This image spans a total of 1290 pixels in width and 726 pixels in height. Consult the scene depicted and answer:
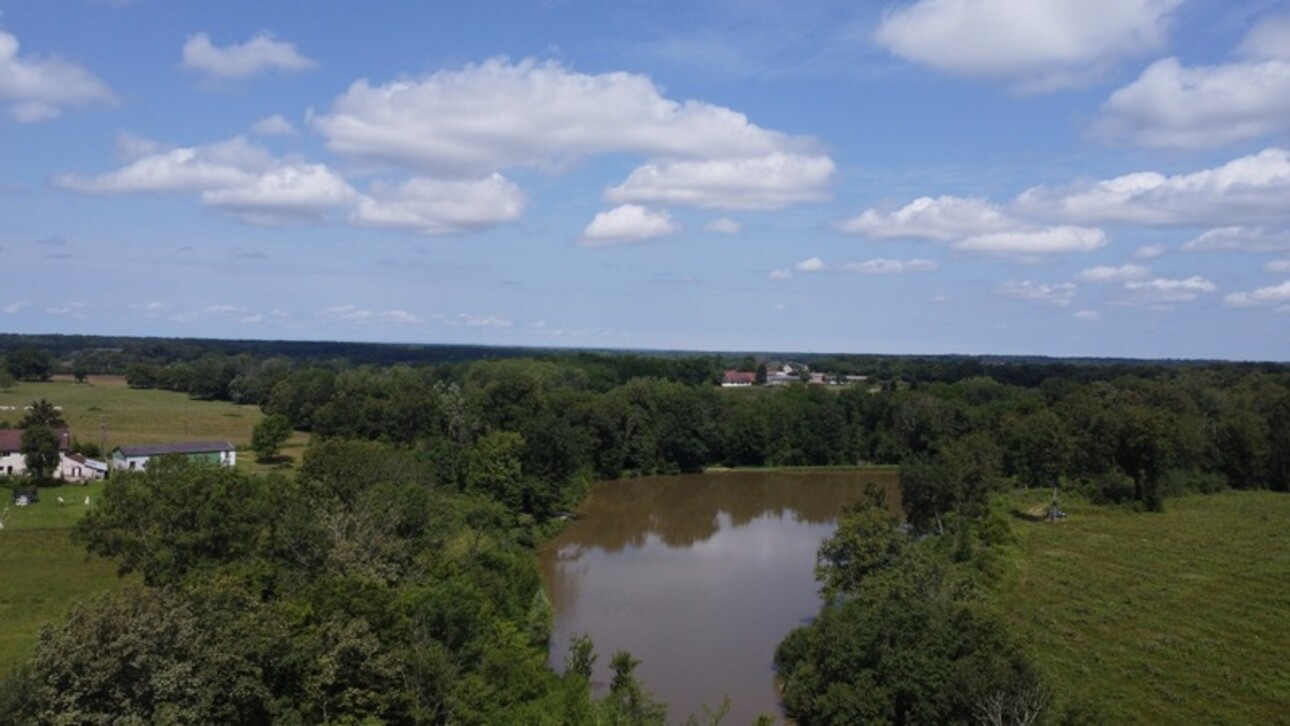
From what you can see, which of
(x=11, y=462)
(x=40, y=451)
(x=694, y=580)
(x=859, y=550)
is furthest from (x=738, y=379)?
(x=859, y=550)

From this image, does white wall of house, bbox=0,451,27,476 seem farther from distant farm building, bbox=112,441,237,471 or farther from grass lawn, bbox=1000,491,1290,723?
grass lawn, bbox=1000,491,1290,723

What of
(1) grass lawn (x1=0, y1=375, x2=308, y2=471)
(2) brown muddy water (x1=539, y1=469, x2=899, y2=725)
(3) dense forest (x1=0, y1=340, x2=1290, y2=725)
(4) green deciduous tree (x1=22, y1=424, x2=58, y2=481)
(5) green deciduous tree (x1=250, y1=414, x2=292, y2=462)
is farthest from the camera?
(1) grass lawn (x1=0, y1=375, x2=308, y2=471)

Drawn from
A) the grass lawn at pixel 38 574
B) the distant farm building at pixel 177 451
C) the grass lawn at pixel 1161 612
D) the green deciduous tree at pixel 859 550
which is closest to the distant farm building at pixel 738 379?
the distant farm building at pixel 177 451

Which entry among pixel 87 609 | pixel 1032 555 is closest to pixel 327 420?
pixel 1032 555

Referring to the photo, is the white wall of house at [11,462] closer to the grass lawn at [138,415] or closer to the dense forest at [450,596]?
the grass lawn at [138,415]

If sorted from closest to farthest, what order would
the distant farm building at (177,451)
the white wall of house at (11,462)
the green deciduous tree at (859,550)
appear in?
1. the green deciduous tree at (859,550)
2. the white wall of house at (11,462)
3. the distant farm building at (177,451)

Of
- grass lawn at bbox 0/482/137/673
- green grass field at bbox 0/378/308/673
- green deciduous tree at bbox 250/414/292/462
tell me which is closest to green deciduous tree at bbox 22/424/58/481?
green grass field at bbox 0/378/308/673

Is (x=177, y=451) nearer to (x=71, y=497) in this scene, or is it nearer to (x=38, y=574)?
(x=71, y=497)
